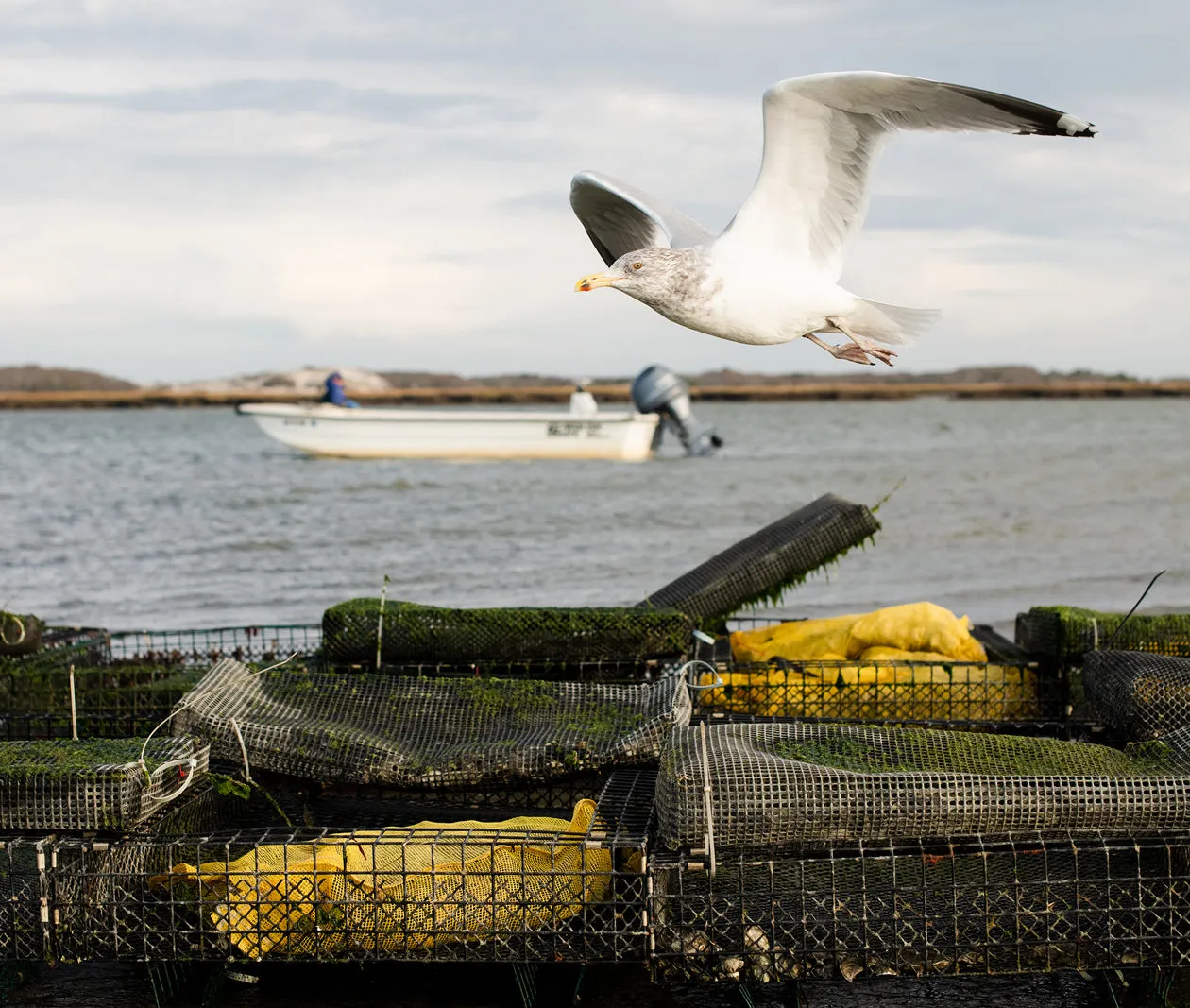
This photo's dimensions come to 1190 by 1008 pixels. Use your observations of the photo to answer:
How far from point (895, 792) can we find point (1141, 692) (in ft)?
5.57

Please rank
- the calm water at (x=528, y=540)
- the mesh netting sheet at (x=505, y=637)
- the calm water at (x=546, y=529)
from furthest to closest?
the calm water at (x=546, y=529) < the mesh netting sheet at (x=505, y=637) < the calm water at (x=528, y=540)

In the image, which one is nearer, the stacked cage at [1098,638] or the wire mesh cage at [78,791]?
the wire mesh cage at [78,791]

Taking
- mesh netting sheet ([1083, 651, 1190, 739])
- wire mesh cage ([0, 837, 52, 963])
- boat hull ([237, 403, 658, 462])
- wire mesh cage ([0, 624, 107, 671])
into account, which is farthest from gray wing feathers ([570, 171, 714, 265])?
boat hull ([237, 403, 658, 462])

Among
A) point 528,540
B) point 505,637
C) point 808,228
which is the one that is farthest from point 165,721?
point 528,540

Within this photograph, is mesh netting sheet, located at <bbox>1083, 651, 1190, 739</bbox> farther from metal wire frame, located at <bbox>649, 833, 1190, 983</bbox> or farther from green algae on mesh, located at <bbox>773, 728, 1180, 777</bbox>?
metal wire frame, located at <bbox>649, 833, 1190, 983</bbox>

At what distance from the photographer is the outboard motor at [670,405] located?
4266cm

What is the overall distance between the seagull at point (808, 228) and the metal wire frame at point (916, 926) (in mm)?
1773

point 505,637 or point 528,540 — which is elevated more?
point 505,637

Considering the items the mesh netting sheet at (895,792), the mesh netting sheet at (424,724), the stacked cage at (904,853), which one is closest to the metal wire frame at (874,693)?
the mesh netting sheet at (424,724)

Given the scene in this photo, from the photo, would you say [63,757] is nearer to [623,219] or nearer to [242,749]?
[242,749]

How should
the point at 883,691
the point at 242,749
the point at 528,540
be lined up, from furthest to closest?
the point at 528,540 → the point at 883,691 → the point at 242,749

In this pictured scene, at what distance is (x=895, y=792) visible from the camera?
4609 mm

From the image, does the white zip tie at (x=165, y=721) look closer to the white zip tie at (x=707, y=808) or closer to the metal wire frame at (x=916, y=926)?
the metal wire frame at (x=916, y=926)

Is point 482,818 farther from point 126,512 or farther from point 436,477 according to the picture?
point 436,477
